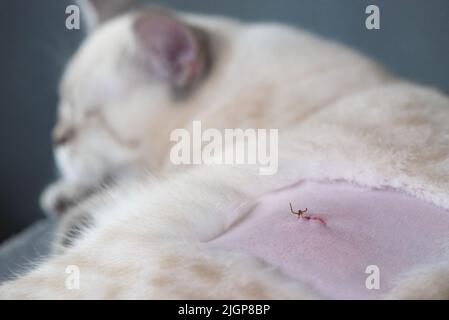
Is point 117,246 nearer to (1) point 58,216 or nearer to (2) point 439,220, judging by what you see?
(2) point 439,220

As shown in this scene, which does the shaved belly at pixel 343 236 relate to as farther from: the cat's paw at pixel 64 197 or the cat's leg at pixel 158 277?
the cat's paw at pixel 64 197

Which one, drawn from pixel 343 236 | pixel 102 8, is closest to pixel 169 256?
pixel 343 236

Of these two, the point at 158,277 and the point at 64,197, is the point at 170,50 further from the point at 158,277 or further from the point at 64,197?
the point at 158,277

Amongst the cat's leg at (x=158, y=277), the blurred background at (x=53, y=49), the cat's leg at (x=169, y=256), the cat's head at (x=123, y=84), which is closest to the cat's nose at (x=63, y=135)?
the cat's head at (x=123, y=84)

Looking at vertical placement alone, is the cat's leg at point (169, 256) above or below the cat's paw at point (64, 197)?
below

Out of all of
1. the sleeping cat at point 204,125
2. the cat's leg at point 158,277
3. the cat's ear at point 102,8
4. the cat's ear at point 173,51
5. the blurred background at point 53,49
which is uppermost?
the cat's ear at point 102,8

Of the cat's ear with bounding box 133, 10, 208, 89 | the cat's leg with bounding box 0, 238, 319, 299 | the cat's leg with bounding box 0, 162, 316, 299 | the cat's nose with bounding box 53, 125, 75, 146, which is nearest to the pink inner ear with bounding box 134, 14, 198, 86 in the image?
the cat's ear with bounding box 133, 10, 208, 89

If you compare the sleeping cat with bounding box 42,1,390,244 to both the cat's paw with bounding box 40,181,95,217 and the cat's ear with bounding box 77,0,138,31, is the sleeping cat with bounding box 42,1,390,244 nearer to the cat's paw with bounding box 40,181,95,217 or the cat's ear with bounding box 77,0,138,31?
the cat's paw with bounding box 40,181,95,217
